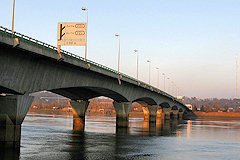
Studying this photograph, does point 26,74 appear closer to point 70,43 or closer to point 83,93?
point 70,43

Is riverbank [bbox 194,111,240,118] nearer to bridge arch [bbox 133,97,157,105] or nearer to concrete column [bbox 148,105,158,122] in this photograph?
concrete column [bbox 148,105,158,122]

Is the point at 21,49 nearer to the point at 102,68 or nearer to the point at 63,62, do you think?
the point at 63,62

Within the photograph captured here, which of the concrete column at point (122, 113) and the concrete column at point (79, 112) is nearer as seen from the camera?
the concrete column at point (79, 112)

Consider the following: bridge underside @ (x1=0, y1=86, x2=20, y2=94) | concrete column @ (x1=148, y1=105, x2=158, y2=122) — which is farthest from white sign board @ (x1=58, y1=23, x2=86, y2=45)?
concrete column @ (x1=148, y1=105, x2=158, y2=122)

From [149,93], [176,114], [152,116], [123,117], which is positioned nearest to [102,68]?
[123,117]

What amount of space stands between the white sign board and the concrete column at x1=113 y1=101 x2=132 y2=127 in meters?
30.6

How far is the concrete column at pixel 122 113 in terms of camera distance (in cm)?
6881

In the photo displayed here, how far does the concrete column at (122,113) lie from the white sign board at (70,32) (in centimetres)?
3060

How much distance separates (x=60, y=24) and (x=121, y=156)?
20422mm

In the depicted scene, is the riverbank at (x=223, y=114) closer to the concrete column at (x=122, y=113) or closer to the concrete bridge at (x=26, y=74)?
the concrete column at (x=122, y=113)

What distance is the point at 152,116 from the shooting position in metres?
102

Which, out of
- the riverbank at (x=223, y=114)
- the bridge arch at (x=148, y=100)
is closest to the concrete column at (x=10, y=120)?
the bridge arch at (x=148, y=100)

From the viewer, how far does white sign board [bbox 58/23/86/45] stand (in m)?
41.2

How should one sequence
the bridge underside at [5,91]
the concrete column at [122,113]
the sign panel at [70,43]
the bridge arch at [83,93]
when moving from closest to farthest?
the bridge underside at [5,91]
the sign panel at [70,43]
the bridge arch at [83,93]
the concrete column at [122,113]
